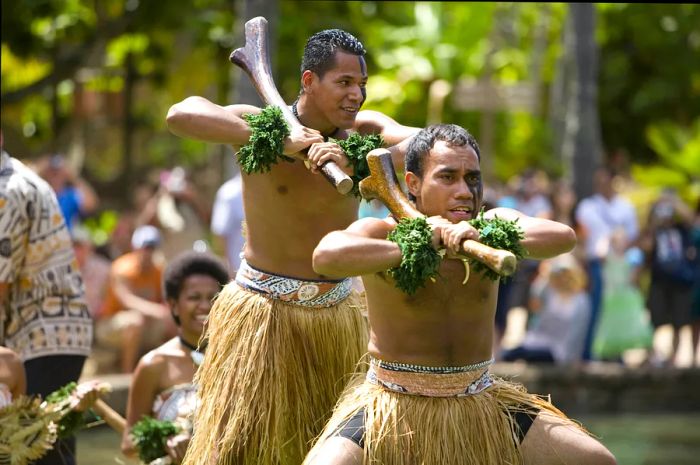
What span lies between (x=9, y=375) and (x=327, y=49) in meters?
1.48

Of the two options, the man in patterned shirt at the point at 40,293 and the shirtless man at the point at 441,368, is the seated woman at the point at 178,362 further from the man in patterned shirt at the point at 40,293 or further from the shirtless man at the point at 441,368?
the shirtless man at the point at 441,368

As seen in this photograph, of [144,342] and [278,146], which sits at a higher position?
[278,146]

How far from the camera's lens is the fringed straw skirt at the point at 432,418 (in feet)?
13.1

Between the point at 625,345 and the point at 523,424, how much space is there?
21.1 ft

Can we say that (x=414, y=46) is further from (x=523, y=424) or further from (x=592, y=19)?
(x=523, y=424)

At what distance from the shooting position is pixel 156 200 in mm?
10523

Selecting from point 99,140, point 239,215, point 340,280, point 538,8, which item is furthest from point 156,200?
point 99,140

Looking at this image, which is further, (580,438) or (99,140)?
(99,140)

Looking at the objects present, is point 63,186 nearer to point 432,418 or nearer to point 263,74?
point 263,74

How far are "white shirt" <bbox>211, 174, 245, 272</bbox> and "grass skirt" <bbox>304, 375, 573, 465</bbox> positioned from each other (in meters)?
4.00

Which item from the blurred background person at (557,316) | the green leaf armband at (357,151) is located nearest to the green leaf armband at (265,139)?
the green leaf armband at (357,151)

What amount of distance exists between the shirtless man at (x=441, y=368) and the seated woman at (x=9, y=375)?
3.99 ft

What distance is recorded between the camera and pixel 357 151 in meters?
4.50

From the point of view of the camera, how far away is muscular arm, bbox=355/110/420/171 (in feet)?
15.6
